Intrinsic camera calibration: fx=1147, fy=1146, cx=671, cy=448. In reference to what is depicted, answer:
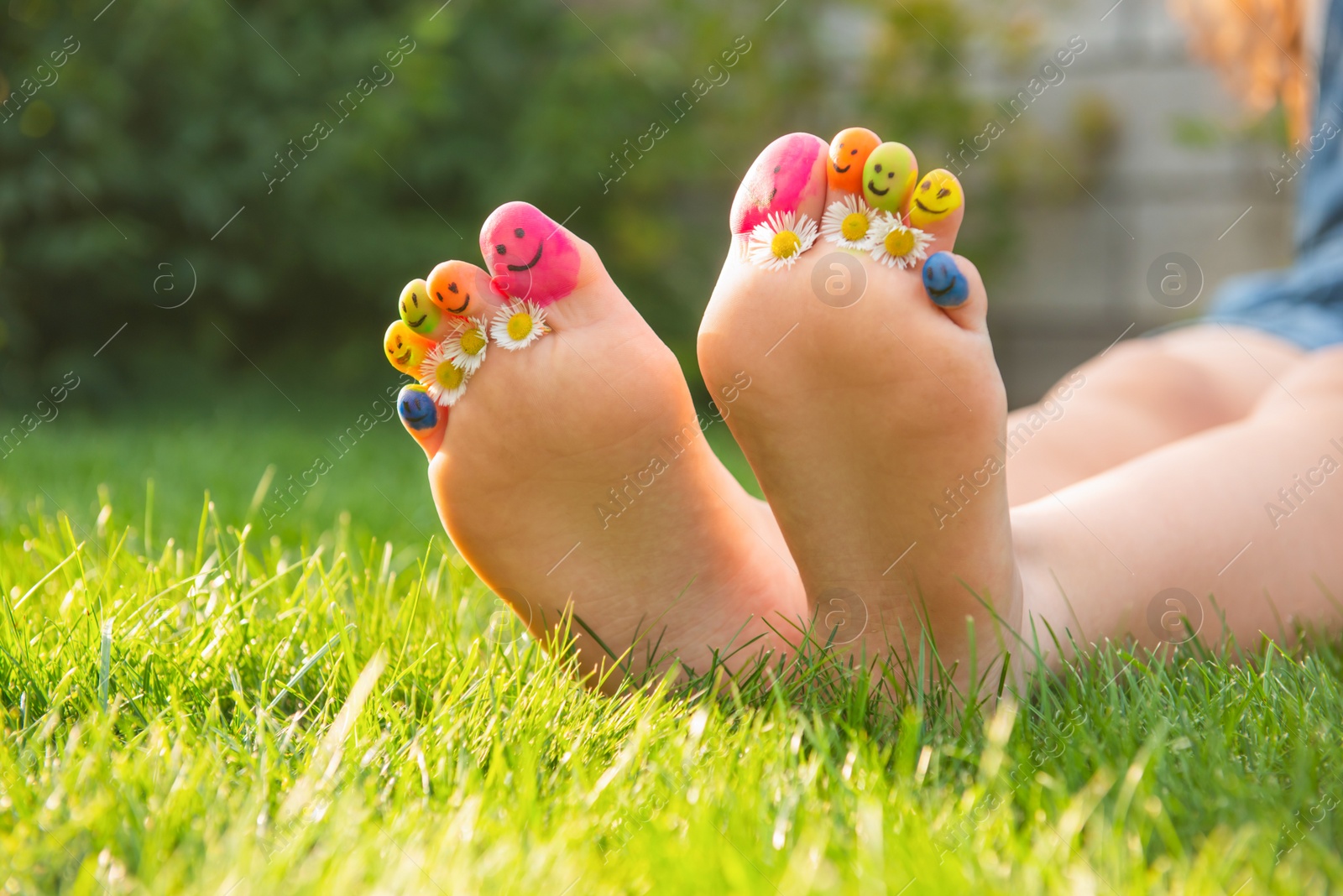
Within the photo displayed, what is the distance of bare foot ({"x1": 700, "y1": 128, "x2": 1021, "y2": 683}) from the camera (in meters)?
0.80

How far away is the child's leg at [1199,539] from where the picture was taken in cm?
96

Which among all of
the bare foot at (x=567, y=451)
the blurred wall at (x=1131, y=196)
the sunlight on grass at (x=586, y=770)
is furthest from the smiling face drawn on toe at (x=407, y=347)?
the blurred wall at (x=1131, y=196)

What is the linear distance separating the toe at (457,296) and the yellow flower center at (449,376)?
23mm

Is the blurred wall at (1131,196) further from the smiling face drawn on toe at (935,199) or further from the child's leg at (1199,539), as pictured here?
the smiling face drawn on toe at (935,199)

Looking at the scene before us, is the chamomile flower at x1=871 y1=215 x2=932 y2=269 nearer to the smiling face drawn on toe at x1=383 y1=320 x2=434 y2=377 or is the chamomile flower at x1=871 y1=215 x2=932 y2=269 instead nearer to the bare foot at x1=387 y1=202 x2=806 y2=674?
the bare foot at x1=387 y1=202 x2=806 y2=674

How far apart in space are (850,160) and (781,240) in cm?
8

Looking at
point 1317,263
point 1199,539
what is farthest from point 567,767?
point 1317,263

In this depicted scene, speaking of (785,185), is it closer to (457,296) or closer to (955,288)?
(955,288)

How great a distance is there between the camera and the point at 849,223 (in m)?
0.82

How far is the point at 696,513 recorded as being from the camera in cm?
91

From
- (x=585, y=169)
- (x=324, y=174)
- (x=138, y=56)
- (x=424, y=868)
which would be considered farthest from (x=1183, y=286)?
(x=424, y=868)

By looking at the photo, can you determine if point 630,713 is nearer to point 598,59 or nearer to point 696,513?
point 696,513

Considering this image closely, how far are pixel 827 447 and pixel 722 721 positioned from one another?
209 mm

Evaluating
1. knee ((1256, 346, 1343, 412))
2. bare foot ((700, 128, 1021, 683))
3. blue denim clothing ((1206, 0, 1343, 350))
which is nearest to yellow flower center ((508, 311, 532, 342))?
bare foot ((700, 128, 1021, 683))
